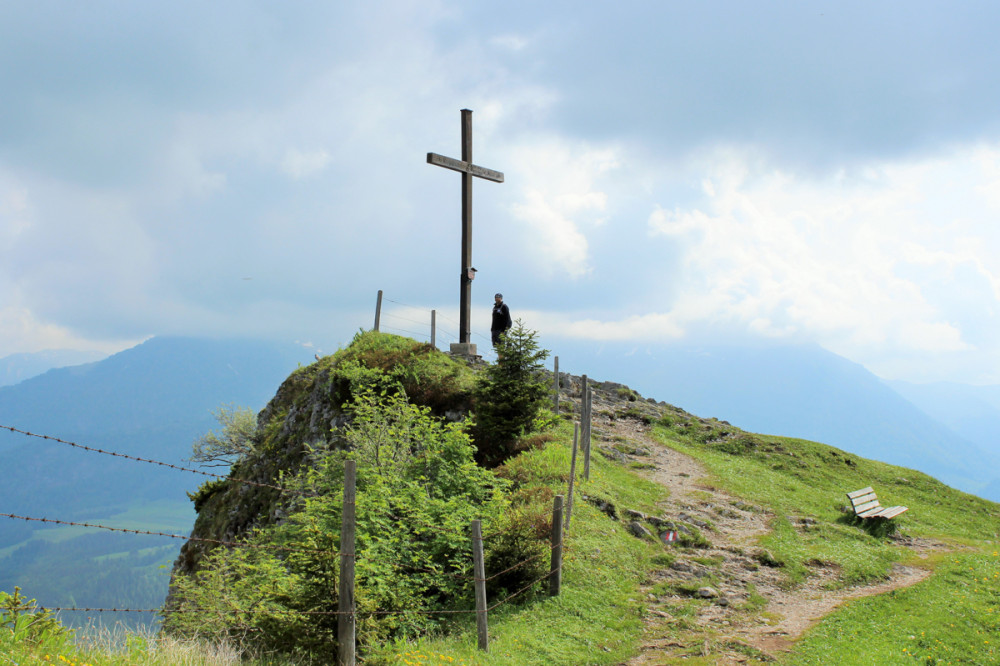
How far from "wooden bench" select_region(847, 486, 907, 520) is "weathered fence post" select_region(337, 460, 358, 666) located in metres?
15.2

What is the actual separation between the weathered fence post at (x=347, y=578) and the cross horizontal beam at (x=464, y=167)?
18117 mm

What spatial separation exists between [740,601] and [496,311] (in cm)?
1587

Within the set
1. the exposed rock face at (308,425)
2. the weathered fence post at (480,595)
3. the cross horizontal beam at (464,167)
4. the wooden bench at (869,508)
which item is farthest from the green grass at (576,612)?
the cross horizontal beam at (464,167)

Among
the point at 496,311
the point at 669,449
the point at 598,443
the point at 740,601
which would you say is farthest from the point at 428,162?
the point at 740,601

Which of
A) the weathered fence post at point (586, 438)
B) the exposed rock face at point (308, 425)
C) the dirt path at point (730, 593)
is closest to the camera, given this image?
the dirt path at point (730, 593)

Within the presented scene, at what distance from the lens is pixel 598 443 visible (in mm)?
22703

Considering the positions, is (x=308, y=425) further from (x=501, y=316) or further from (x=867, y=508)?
(x=867, y=508)

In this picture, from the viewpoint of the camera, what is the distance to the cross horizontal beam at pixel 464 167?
79.4 ft

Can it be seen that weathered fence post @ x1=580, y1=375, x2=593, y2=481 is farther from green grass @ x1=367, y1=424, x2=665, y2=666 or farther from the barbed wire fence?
the barbed wire fence

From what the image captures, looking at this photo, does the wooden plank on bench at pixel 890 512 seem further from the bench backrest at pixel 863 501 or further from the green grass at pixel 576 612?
the green grass at pixel 576 612

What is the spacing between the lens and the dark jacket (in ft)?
85.0

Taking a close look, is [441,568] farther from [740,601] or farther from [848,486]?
[848,486]

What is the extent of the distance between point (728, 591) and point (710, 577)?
56 centimetres

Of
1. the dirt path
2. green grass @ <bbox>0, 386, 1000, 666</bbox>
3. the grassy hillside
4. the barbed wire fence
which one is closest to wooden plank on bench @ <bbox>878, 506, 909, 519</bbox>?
the grassy hillside
